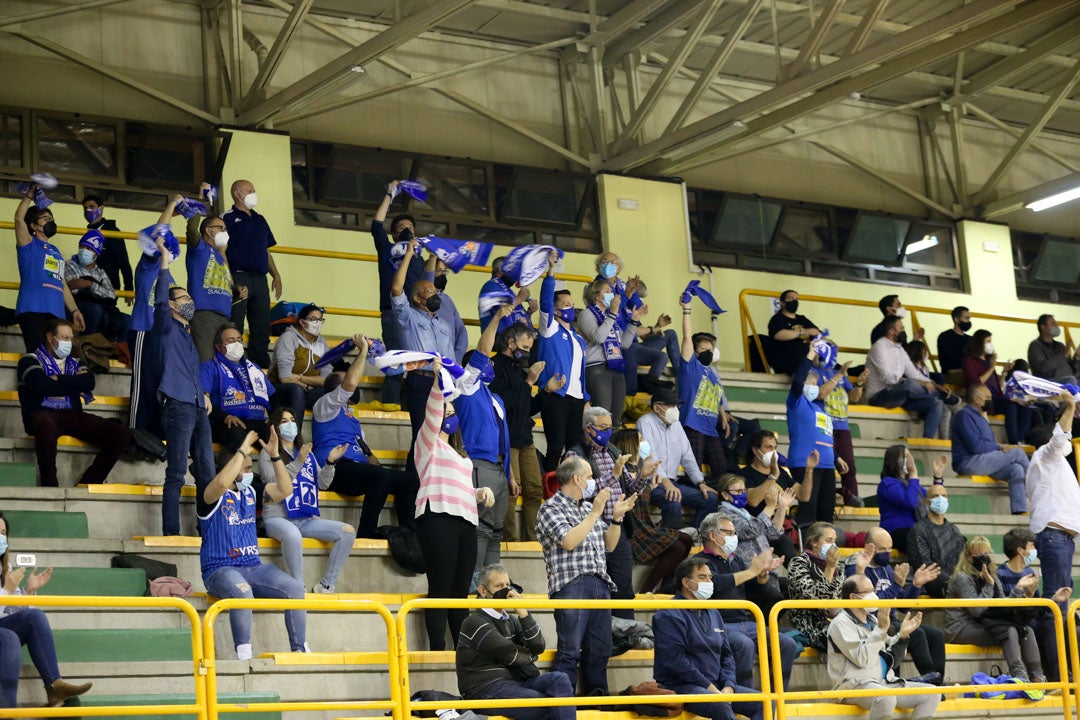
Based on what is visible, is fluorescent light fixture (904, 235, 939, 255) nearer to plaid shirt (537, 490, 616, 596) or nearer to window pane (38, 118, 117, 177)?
window pane (38, 118, 117, 177)

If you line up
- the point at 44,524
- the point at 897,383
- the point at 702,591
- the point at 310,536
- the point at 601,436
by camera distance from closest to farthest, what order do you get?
the point at 702,591 < the point at 44,524 < the point at 310,536 < the point at 601,436 < the point at 897,383

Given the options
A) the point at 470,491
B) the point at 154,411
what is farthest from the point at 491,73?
the point at 470,491

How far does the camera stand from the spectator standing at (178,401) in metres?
9.09

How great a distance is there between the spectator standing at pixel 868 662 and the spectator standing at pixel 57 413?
456 centimetres

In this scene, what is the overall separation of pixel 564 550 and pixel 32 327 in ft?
14.1

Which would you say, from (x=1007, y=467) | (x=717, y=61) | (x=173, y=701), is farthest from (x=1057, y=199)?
(x=173, y=701)

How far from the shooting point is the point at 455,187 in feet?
52.5

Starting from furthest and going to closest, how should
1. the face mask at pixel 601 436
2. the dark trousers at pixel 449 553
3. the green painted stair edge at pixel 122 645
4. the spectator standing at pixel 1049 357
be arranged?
the spectator standing at pixel 1049 357 → the face mask at pixel 601 436 → the dark trousers at pixel 449 553 → the green painted stair edge at pixel 122 645

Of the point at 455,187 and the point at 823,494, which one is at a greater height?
the point at 455,187

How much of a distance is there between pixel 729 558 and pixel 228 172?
698 cm

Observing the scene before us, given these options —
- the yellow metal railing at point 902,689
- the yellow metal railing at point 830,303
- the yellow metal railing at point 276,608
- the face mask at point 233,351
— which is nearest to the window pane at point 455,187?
the yellow metal railing at point 830,303

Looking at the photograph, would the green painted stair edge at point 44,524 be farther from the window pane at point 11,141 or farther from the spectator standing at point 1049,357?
the spectator standing at point 1049,357

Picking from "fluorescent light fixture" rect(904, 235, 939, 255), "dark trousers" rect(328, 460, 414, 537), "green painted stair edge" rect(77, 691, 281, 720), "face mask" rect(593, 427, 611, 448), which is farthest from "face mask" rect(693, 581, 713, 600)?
"fluorescent light fixture" rect(904, 235, 939, 255)

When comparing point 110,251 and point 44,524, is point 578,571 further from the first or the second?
point 110,251
